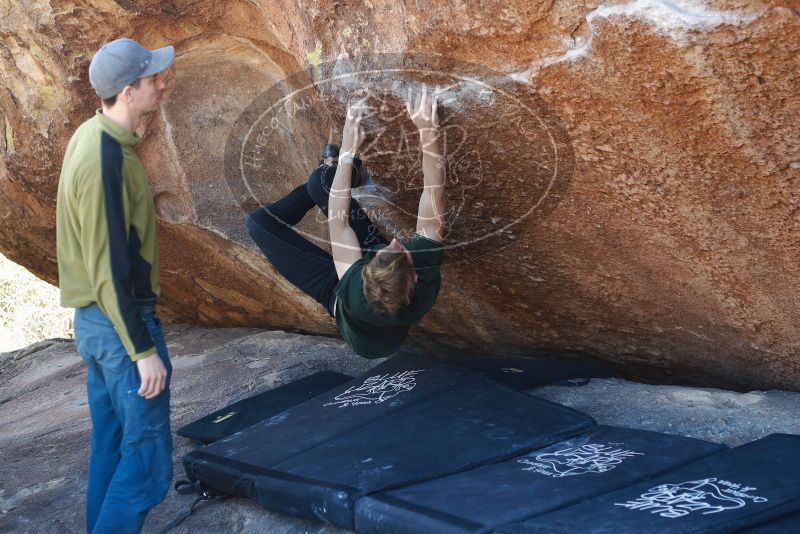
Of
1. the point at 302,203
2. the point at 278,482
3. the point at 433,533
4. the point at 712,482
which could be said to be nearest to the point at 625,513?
the point at 712,482

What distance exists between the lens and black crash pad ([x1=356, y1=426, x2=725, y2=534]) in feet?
7.37

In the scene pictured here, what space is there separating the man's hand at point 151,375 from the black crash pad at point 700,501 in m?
0.95

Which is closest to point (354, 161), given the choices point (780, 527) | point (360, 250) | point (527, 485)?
point (360, 250)

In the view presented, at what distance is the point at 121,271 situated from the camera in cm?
232

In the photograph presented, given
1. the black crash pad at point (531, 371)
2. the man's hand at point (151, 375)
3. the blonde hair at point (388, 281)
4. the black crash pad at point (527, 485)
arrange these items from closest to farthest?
1. the black crash pad at point (527, 485)
2. the man's hand at point (151, 375)
3. the blonde hair at point (388, 281)
4. the black crash pad at point (531, 371)

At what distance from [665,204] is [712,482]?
900 millimetres

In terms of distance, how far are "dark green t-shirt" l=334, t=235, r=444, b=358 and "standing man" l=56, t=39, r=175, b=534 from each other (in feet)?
2.16

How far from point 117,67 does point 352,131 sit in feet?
3.00

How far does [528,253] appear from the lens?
11.1 ft

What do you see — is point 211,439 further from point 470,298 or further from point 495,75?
point 495,75

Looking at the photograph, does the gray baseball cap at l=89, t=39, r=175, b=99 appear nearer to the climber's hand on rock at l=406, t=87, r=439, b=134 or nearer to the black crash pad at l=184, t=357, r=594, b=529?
the climber's hand on rock at l=406, t=87, r=439, b=134

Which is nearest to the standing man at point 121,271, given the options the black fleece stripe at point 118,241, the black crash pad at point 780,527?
the black fleece stripe at point 118,241

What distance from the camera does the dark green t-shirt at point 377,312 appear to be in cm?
291

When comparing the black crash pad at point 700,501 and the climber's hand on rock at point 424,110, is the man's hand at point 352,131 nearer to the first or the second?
the climber's hand on rock at point 424,110
